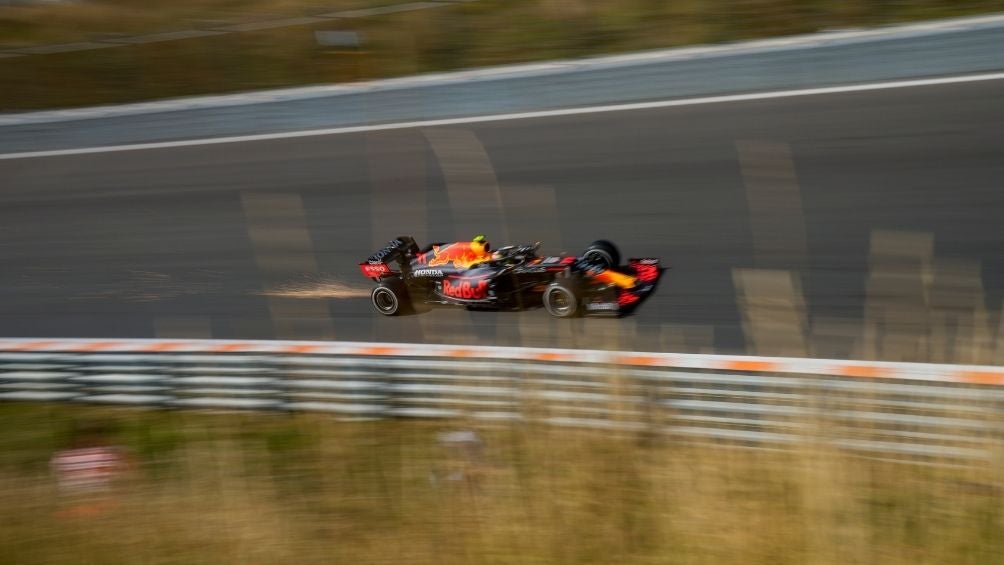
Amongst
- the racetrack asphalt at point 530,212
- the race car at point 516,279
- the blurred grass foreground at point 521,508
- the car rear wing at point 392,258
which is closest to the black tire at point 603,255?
the race car at point 516,279

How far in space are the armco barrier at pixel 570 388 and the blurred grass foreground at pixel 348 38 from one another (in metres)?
7.81

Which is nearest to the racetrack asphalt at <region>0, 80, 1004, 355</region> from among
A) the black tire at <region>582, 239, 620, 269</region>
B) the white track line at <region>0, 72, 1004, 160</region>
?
the white track line at <region>0, 72, 1004, 160</region>

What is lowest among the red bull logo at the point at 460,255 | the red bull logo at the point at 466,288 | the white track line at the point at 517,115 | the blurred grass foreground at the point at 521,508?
the blurred grass foreground at the point at 521,508

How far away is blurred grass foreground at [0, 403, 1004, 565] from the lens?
430 centimetres

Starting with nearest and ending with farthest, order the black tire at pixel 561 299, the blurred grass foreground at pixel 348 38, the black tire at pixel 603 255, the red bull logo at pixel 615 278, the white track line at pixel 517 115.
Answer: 1. the black tire at pixel 561 299
2. the red bull logo at pixel 615 278
3. the black tire at pixel 603 255
4. the white track line at pixel 517 115
5. the blurred grass foreground at pixel 348 38

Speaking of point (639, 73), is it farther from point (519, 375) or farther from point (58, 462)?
point (58, 462)

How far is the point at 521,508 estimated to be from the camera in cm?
463

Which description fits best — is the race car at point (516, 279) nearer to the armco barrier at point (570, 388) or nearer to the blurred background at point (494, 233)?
the blurred background at point (494, 233)

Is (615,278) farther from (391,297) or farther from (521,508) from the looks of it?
(521,508)

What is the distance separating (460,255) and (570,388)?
7.67ft

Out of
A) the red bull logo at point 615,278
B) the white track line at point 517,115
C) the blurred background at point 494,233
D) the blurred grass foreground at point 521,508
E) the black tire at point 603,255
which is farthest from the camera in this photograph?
the white track line at point 517,115

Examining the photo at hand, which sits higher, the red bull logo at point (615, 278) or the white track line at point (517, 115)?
the white track line at point (517, 115)

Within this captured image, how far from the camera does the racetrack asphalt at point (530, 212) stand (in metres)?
8.47

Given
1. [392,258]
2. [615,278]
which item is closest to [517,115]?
[392,258]
